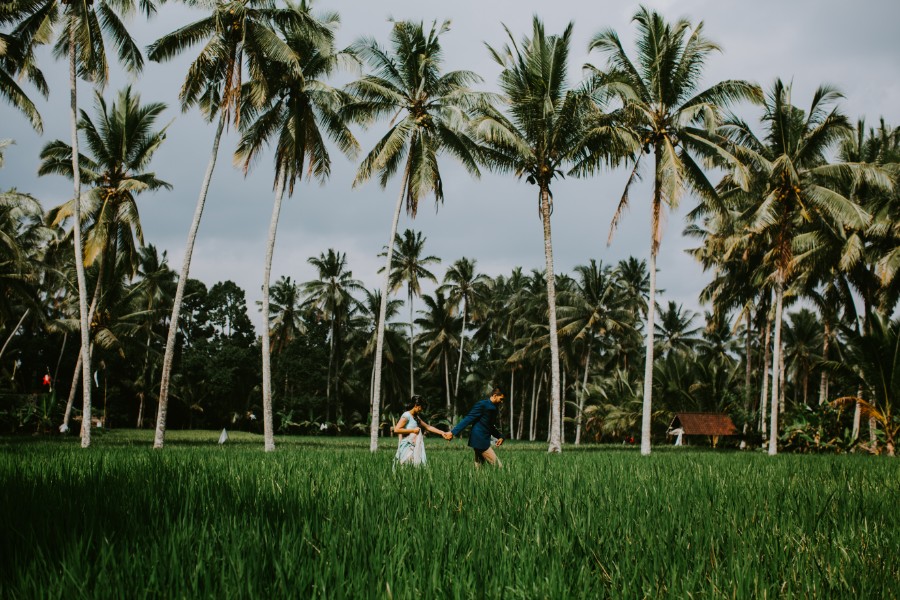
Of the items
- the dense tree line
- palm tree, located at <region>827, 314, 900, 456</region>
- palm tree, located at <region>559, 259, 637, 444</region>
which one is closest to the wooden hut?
the dense tree line

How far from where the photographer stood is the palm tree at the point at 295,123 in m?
17.4

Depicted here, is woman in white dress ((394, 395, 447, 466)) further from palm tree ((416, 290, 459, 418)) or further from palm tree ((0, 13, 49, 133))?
palm tree ((416, 290, 459, 418))

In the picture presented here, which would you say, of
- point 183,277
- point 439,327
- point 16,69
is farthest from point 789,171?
point 439,327

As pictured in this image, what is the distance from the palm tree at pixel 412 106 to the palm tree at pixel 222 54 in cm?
274

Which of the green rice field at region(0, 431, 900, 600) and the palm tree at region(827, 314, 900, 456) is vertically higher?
the palm tree at region(827, 314, 900, 456)

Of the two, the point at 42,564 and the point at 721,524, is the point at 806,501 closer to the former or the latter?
the point at 721,524

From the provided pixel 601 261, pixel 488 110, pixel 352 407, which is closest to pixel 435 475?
pixel 488 110

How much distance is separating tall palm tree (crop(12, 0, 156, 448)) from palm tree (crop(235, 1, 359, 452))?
3.53 m

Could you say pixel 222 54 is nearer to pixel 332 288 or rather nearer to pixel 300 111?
pixel 300 111

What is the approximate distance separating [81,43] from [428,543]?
16548 millimetres

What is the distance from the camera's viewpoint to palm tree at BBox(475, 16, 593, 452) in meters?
18.0

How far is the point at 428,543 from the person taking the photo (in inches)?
122

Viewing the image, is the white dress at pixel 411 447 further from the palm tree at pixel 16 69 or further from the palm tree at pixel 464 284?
the palm tree at pixel 464 284

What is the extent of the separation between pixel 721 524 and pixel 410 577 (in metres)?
2.24
